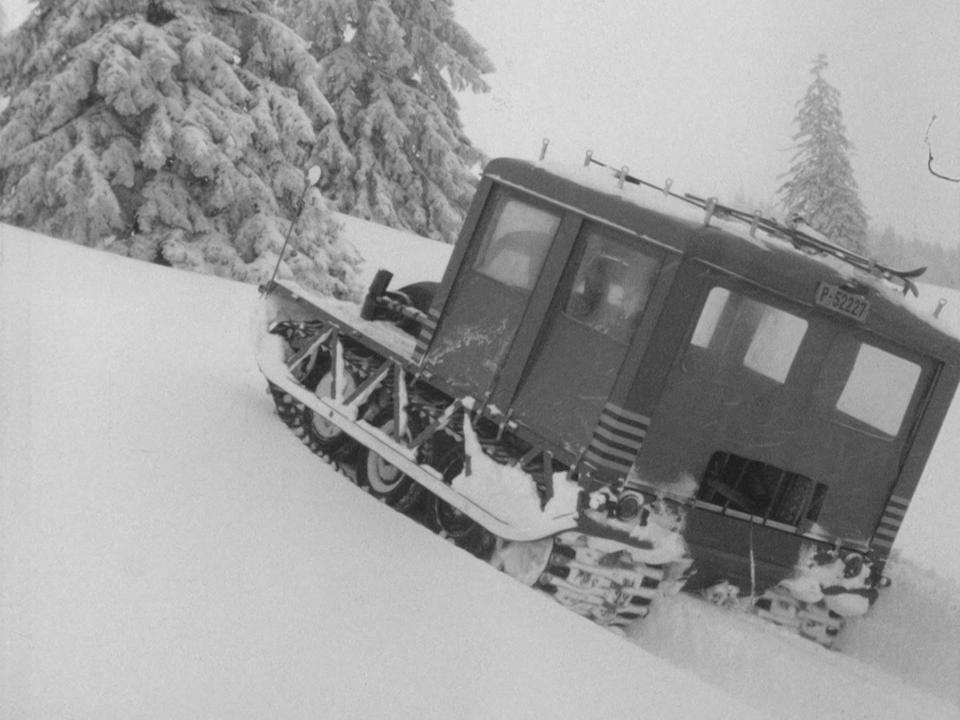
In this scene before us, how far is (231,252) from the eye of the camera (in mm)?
13977

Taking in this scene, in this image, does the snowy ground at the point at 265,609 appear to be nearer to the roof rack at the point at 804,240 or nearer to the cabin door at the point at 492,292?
the cabin door at the point at 492,292

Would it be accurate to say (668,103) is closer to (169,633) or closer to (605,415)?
(605,415)

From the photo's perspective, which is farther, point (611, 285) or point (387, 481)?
point (387, 481)

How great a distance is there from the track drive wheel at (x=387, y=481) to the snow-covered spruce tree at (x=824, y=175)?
3.27m

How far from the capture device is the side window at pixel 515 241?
6715 millimetres

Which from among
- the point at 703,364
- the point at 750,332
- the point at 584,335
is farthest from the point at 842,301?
the point at 584,335

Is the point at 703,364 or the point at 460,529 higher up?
the point at 703,364

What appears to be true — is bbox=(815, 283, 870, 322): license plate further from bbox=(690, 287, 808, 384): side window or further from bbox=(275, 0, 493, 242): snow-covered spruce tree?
bbox=(275, 0, 493, 242): snow-covered spruce tree

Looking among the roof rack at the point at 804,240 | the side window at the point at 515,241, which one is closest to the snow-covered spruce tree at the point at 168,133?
the side window at the point at 515,241

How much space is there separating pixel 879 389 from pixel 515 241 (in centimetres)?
249

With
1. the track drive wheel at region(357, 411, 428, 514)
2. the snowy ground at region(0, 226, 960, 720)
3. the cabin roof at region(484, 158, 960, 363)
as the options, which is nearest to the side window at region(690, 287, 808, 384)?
the cabin roof at region(484, 158, 960, 363)

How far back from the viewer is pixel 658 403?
5.97 metres

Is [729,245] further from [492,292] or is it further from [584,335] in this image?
[492,292]

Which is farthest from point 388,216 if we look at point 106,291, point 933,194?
point 933,194
